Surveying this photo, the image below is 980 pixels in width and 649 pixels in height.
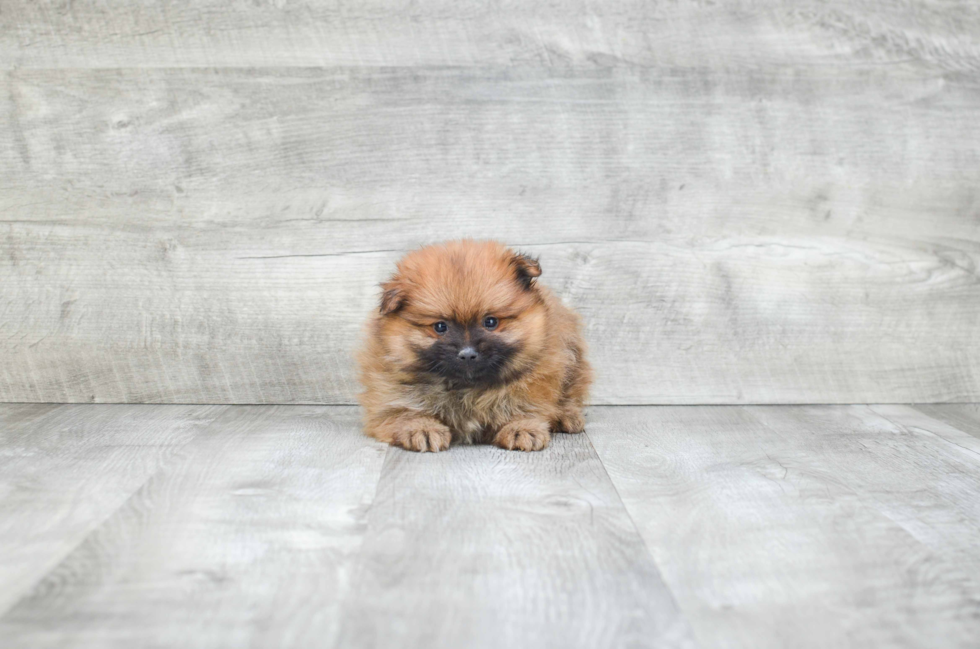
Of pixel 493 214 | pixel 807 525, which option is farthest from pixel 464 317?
pixel 807 525

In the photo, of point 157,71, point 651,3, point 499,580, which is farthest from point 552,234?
point 499,580

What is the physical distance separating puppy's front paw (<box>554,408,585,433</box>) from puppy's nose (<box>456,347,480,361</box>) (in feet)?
1.71

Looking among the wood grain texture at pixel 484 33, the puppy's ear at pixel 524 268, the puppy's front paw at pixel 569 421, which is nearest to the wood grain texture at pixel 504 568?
the puppy's front paw at pixel 569 421

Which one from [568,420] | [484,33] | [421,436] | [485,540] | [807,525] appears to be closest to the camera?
[485,540]

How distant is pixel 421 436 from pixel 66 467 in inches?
42.0

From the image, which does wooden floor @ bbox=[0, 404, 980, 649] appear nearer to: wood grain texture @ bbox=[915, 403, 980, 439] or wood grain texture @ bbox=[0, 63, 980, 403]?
wood grain texture @ bbox=[915, 403, 980, 439]

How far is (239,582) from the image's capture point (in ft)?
5.17

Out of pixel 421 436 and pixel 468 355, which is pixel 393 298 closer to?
pixel 468 355

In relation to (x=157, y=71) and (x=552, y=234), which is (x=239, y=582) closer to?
(x=552, y=234)

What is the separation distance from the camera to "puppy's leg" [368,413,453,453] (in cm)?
261

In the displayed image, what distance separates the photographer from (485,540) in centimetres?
180

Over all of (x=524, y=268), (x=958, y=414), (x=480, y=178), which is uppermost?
(x=480, y=178)

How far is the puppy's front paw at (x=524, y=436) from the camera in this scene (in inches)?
103

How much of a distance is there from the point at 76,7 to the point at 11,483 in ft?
6.61
